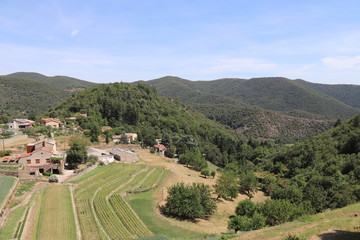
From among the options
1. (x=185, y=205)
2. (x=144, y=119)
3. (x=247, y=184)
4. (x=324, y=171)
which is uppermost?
(x=144, y=119)

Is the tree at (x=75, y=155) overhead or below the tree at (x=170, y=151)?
overhead

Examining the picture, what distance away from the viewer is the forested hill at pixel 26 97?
133 metres

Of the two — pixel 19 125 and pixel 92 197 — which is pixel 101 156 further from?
pixel 19 125

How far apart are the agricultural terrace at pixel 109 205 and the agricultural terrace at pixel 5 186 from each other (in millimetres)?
7693

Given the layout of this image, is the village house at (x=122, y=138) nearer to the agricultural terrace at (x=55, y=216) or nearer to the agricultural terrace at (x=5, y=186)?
the agricultural terrace at (x=5, y=186)

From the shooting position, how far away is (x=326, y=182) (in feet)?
155

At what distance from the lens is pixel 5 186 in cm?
3322

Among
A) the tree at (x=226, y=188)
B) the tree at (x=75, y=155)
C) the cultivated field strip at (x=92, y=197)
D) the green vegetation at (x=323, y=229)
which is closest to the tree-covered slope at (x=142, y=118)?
the cultivated field strip at (x=92, y=197)

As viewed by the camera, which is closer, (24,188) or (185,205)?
(185,205)

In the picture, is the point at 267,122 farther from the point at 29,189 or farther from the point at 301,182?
the point at 29,189

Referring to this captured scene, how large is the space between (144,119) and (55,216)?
7930 centimetres

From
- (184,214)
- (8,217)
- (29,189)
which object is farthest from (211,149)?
(8,217)

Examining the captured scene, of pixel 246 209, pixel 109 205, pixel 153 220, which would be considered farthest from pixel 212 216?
pixel 109 205

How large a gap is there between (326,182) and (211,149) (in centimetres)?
4917
